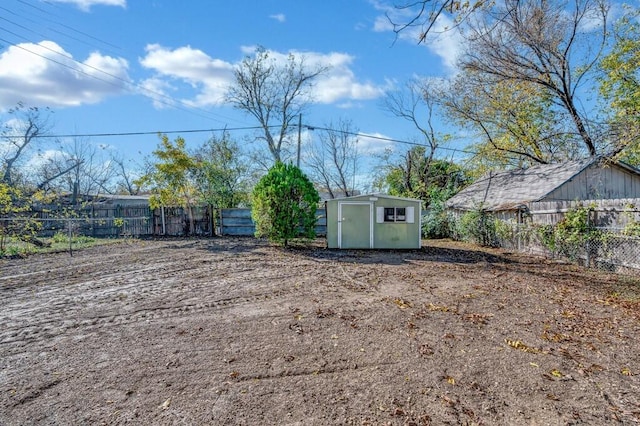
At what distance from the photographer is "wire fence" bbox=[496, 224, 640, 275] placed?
7.11 meters

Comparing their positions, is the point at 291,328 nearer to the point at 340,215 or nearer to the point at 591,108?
the point at 340,215

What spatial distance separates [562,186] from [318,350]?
39.1 feet

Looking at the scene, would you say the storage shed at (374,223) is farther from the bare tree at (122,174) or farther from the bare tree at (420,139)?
the bare tree at (122,174)

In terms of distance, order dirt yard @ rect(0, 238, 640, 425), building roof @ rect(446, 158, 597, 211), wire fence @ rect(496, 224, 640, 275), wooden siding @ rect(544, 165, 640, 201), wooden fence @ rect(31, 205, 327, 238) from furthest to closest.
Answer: wooden fence @ rect(31, 205, 327, 238)
building roof @ rect(446, 158, 597, 211)
wooden siding @ rect(544, 165, 640, 201)
wire fence @ rect(496, 224, 640, 275)
dirt yard @ rect(0, 238, 640, 425)

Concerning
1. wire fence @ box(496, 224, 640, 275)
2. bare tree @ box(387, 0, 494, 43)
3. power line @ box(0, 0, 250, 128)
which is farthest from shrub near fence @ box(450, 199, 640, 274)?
power line @ box(0, 0, 250, 128)

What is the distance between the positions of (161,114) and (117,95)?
2.85 meters

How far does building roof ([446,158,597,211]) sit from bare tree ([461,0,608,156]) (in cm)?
115

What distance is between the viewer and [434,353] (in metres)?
3.38

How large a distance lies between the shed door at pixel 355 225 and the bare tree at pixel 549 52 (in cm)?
698

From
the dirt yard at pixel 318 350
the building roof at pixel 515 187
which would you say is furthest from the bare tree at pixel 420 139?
the dirt yard at pixel 318 350

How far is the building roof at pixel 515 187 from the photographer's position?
12.1 metres

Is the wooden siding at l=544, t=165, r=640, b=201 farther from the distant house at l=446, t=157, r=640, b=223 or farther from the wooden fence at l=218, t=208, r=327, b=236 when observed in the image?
the wooden fence at l=218, t=208, r=327, b=236

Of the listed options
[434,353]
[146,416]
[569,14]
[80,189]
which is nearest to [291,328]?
[434,353]

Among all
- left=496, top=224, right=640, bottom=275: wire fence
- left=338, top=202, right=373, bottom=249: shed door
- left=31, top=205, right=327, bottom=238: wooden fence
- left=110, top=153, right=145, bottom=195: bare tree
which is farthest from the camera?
left=110, top=153, right=145, bottom=195: bare tree
